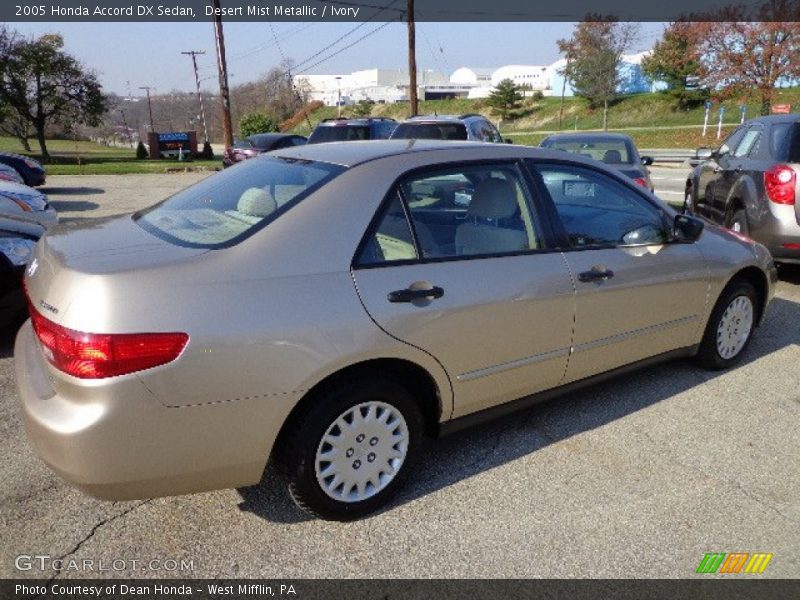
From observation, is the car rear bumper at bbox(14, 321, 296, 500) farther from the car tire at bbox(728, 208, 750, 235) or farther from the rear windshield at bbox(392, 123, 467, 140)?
the rear windshield at bbox(392, 123, 467, 140)

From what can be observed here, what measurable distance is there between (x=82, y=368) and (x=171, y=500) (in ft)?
3.28

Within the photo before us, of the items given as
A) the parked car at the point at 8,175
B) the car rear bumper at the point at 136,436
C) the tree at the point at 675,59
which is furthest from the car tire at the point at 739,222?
the tree at the point at 675,59

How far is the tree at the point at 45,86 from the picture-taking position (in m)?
31.7

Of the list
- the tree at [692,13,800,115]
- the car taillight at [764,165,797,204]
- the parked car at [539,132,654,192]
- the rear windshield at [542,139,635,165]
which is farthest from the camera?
the tree at [692,13,800,115]

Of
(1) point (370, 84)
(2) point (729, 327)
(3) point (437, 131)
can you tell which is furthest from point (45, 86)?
(1) point (370, 84)

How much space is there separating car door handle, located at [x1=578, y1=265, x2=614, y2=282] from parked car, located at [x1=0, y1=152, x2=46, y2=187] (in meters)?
14.8

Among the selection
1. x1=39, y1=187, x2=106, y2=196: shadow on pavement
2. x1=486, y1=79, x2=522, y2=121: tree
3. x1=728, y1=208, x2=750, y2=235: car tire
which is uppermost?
x1=486, y1=79, x2=522, y2=121: tree

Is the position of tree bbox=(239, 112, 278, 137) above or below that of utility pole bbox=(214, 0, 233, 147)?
below

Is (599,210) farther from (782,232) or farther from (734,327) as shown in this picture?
(782,232)

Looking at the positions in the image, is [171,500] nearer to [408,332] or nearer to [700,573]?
[408,332]

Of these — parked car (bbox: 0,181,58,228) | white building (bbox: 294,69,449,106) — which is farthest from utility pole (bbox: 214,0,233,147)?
white building (bbox: 294,69,449,106)

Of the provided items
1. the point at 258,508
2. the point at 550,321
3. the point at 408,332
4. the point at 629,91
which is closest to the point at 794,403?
the point at 550,321

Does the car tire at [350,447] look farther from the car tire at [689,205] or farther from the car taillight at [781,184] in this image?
the car tire at [689,205]

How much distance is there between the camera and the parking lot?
253 cm
